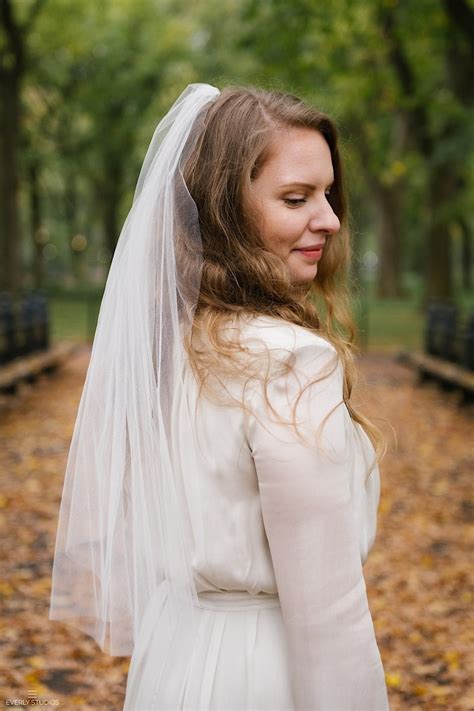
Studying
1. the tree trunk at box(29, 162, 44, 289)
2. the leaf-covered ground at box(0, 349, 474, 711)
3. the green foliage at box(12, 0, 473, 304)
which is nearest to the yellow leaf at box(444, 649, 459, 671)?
the leaf-covered ground at box(0, 349, 474, 711)

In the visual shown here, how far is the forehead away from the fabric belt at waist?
2.74 ft

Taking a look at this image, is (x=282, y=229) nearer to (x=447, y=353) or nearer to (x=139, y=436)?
(x=139, y=436)

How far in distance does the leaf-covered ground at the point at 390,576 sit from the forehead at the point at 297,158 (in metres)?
0.53

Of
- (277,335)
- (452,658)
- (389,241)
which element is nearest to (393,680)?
(452,658)

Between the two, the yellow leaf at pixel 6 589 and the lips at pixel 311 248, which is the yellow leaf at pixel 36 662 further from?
the lips at pixel 311 248

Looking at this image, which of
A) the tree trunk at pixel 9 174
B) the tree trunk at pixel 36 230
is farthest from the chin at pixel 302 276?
the tree trunk at pixel 36 230

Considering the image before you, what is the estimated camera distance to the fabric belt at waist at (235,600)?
1.77 meters

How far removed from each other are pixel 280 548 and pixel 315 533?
72 millimetres

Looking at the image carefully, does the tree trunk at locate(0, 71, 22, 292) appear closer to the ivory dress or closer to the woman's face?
the woman's face

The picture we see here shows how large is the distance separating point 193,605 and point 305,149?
0.97 m

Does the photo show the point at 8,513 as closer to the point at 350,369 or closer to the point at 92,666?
the point at 92,666

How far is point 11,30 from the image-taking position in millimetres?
20891

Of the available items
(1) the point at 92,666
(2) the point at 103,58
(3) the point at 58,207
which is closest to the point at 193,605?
(1) the point at 92,666

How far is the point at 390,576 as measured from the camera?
5965 mm
